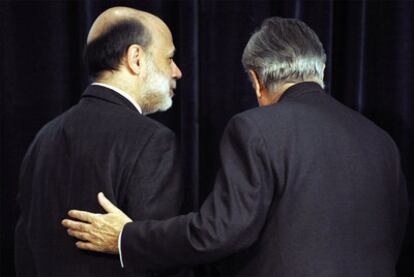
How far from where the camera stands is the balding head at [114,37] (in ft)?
4.39

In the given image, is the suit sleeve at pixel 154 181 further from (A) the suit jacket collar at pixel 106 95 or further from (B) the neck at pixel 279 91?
(B) the neck at pixel 279 91

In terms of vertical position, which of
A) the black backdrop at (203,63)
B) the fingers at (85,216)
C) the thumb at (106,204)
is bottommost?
the fingers at (85,216)

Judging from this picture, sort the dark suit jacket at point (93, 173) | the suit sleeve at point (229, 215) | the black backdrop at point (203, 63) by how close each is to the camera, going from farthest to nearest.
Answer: the black backdrop at point (203, 63) → the dark suit jacket at point (93, 173) → the suit sleeve at point (229, 215)

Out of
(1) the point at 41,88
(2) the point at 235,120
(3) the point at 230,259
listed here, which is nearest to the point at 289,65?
(2) the point at 235,120

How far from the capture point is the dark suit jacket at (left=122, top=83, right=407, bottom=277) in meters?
1.13

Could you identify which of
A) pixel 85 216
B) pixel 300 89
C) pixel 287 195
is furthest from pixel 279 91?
pixel 85 216

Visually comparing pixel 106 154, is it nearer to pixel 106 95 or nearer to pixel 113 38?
pixel 106 95

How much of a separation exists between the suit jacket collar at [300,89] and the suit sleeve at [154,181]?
279 mm

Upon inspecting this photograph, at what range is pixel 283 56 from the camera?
4.14ft

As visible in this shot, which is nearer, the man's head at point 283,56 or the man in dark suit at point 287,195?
the man in dark suit at point 287,195

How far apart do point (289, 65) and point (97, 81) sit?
47cm

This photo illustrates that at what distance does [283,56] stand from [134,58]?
36 cm

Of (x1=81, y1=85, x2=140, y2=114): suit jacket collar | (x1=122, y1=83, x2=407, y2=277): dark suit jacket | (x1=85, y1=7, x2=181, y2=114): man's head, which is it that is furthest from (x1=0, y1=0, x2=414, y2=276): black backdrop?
(x1=122, y1=83, x2=407, y2=277): dark suit jacket

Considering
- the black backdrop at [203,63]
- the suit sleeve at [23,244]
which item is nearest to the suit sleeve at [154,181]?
the suit sleeve at [23,244]
